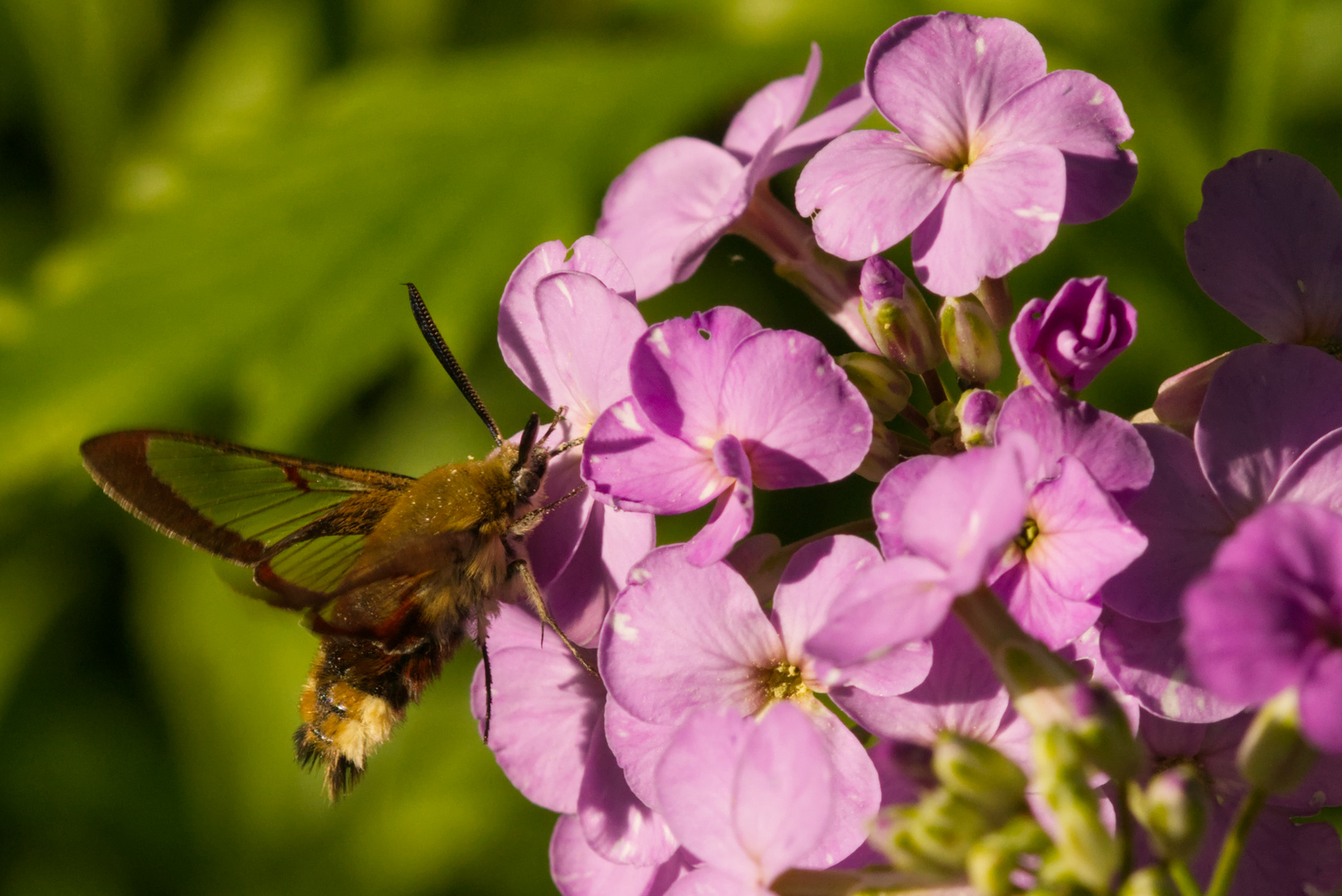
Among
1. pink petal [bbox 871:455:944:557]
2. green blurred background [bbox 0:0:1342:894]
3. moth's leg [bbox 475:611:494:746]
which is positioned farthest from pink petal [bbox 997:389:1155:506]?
green blurred background [bbox 0:0:1342:894]

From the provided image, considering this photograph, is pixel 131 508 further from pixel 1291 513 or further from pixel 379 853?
pixel 379 853

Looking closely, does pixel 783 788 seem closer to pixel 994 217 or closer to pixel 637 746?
pixel 637 746

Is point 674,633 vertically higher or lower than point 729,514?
lower

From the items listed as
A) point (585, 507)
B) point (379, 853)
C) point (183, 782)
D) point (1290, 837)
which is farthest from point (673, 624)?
point (183, 782)

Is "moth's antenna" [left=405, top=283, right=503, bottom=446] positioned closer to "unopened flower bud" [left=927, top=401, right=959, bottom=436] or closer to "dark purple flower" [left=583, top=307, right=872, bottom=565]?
"dark purple flower" [left=583, top=307, right=872, bottom=565]

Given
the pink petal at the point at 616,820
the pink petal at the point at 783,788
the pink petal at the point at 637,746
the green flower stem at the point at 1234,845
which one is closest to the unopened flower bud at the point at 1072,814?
the green flower stem at the point at 1234,845

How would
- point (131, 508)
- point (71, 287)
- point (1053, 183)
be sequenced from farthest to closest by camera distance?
point (71, 287) → point (131, 508) → point (1053, 183)

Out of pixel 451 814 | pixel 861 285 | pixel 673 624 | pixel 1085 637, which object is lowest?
pixel 451 814

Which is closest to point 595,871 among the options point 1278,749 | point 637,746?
point 637,746
